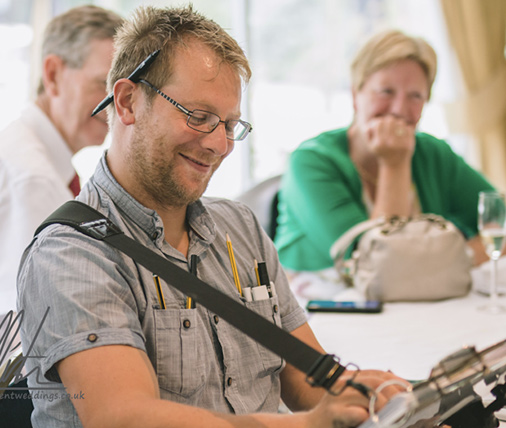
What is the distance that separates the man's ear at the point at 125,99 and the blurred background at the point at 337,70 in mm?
2879

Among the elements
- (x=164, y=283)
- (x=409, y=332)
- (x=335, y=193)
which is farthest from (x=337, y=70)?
(x=164, y=283)

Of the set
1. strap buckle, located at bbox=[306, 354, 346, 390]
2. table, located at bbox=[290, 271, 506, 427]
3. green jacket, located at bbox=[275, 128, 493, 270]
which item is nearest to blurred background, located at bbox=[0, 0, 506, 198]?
green jacket, located at bbox=[275, 128, 493, 270]

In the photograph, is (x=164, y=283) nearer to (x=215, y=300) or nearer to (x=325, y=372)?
(x=215, y=300)

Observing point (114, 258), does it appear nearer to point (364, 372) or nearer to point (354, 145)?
point (364, 372)

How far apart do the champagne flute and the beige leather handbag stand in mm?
87

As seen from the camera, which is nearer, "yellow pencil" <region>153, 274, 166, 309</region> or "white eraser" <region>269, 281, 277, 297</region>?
"yellow pencil" <region>153, 274, 166, 309</region>

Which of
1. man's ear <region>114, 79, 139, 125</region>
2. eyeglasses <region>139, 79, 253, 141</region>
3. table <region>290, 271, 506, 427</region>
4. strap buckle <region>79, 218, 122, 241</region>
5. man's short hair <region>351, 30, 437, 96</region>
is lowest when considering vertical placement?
table <region>290, 271, 506, 427</region>

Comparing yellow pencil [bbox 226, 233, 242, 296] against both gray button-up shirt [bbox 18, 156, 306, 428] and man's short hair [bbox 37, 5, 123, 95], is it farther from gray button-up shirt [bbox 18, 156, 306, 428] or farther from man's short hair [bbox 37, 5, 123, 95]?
man's short hair [bbox 37, 5, 123, 95]

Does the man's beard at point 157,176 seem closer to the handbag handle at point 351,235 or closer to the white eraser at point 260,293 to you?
the white eraser at point 260,293

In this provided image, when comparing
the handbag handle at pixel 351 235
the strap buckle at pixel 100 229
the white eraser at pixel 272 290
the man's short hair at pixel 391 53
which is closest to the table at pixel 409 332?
the handbag handle at pixel 351 235

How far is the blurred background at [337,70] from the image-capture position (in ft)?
13.1

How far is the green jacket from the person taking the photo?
204cm

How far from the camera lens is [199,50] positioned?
1.02 metres

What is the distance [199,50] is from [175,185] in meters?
0.23
